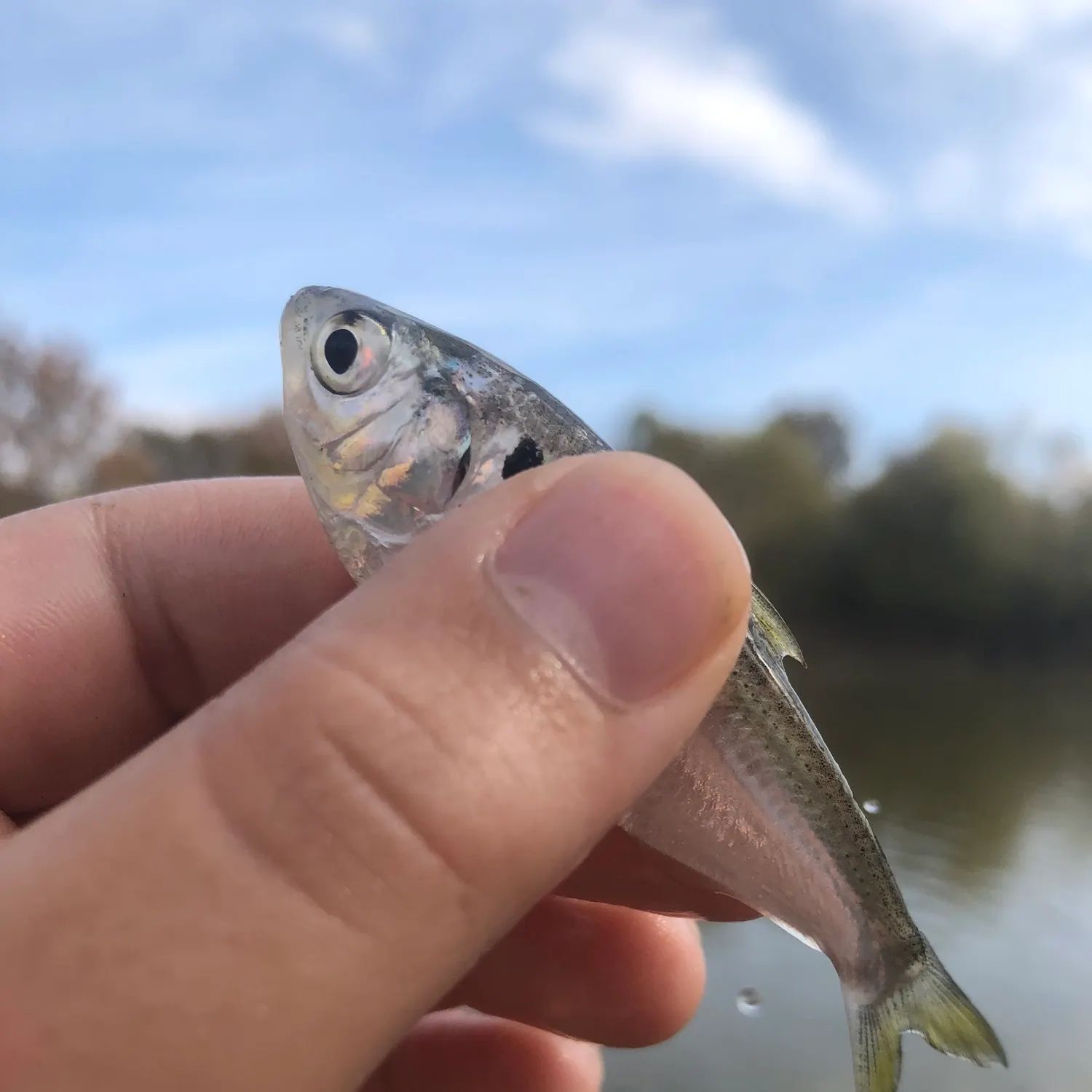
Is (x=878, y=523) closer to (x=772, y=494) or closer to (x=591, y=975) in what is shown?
(x=772, y=494)

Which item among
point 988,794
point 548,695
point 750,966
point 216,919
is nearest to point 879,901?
point 548,695

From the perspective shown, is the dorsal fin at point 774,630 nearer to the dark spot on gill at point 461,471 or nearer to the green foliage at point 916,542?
the dark spot on gill at point 461,471

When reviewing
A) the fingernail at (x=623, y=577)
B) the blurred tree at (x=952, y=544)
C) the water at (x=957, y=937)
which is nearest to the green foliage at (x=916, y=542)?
the blurred tree at (x=952, y=544)

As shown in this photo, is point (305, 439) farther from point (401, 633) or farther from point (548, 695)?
point (548, 695)

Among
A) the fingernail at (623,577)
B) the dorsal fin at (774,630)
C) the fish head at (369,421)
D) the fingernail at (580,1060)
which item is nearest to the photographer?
the fingernail at (623,577)

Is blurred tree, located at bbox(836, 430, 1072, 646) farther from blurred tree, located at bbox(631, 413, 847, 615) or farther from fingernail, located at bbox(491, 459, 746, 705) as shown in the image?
fingernail, located at bbox(491, 459, 746, 705)

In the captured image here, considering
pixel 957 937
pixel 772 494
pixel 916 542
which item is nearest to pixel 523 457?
pixel 957 937
